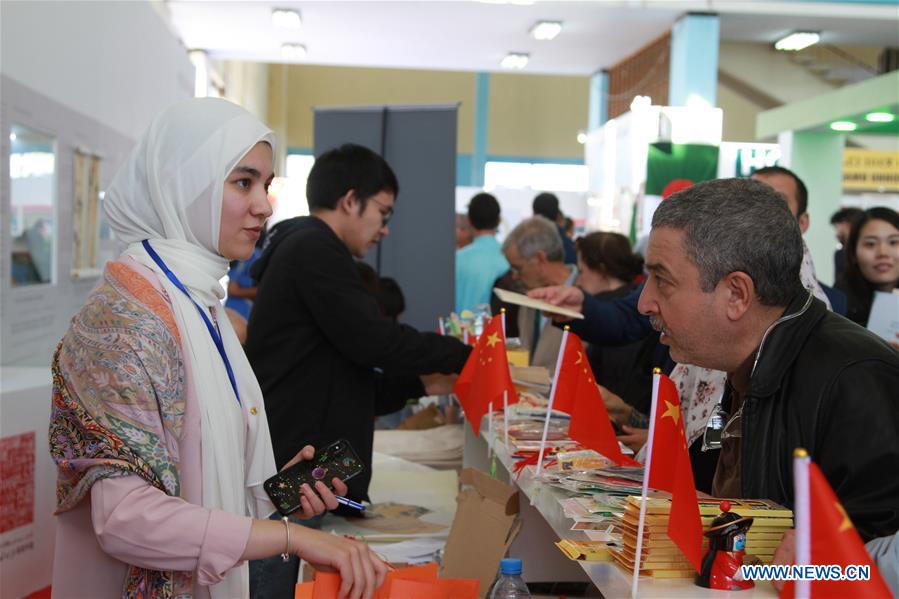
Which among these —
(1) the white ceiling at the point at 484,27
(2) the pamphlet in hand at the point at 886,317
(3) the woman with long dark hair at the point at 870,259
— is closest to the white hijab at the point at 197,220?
(2) the pamphlet in hand at the point at 886,317

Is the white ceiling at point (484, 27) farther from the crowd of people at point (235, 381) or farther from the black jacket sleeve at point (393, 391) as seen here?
the crowd of people at point (235, 381)

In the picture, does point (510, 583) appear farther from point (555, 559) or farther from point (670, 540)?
point (555, 559)

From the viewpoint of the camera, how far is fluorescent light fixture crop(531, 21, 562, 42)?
31.4ft

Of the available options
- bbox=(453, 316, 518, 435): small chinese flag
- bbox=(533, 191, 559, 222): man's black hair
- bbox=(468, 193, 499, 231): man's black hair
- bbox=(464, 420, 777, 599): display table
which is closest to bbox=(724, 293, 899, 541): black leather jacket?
bbox=(464, 420, 777, 599): display table

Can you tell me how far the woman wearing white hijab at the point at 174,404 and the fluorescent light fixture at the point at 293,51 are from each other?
32.0ft

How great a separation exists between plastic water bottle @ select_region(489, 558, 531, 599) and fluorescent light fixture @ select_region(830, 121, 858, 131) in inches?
404

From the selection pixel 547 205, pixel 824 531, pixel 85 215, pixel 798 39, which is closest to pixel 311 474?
pixel 824 531

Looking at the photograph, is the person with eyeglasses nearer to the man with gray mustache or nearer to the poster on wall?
the man with gray mustache

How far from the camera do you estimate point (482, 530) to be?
2.33 metres

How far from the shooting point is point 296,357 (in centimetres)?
299

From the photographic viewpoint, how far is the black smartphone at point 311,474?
189 cm

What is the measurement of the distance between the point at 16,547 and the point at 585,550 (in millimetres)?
2339

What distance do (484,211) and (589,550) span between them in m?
5.44

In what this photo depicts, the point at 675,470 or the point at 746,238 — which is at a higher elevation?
the point at 746,238
